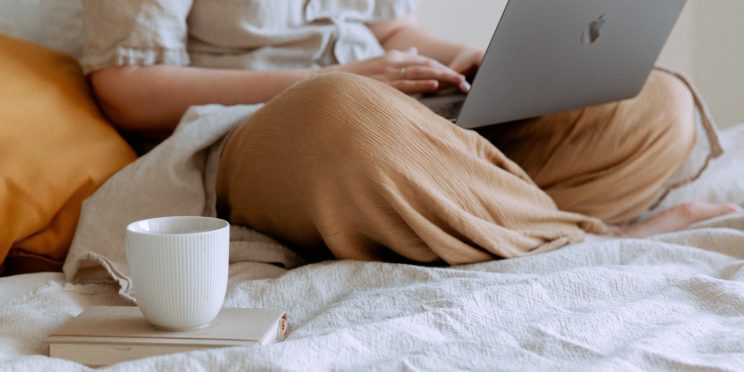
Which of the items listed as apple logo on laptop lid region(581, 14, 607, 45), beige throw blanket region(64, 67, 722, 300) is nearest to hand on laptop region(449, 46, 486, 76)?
apple logo on laptop lid region(581, 14, 607, 45)

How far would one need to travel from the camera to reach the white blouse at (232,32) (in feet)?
3.61

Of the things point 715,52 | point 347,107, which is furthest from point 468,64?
point 715,52

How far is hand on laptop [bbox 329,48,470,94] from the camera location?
1.06 metres

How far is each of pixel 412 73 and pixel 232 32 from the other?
0.29 meters

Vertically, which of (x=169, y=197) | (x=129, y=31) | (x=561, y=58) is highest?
(x=561, y=58)

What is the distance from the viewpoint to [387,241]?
941 millimetres

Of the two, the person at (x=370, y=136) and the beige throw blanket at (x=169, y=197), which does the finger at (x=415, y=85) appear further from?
the beige throw blanket at (x=169, y=197)

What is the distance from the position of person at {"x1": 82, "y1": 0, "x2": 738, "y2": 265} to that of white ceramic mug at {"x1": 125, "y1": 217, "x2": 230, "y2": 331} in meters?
0.26

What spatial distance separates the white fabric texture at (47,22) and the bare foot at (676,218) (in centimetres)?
84

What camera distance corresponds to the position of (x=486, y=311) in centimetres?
71

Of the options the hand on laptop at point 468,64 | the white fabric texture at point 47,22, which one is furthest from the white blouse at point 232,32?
the hand on laptop at point 468,64

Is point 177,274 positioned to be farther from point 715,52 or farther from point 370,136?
point 715,52

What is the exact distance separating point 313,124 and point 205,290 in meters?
0.29

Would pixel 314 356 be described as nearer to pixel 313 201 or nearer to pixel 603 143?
pixel 313 201
